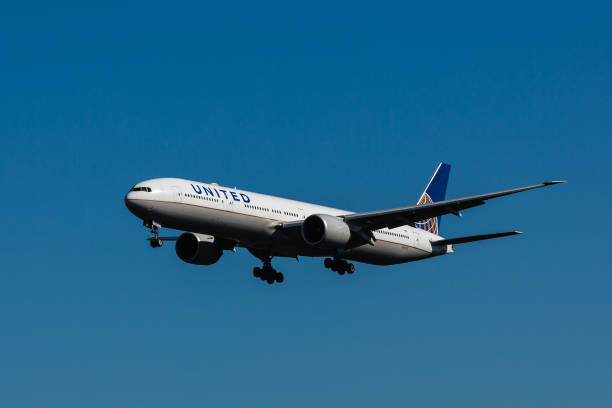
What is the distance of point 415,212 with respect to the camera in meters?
51.3

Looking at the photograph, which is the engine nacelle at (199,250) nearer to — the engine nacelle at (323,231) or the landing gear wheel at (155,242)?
the engine nacelle at (323,231)

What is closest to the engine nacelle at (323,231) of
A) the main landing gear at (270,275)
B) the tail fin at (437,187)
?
the main landing gear at (270,275)

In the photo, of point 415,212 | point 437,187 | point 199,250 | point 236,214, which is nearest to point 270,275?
point 199,250

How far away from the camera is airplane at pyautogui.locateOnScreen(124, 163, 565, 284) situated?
48562 millimetres

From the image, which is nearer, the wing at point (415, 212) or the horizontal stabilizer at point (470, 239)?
the wing at point (415, 212)

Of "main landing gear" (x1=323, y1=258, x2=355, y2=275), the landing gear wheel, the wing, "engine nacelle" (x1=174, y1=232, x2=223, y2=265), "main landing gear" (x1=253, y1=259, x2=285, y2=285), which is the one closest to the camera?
the landing gear wheel

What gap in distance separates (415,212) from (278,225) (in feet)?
24.2

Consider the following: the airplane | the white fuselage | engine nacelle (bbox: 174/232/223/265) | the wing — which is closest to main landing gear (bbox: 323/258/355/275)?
the airplane

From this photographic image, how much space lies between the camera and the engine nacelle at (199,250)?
182 feet

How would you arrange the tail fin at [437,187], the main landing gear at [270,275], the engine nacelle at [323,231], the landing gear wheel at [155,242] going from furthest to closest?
the tail fin at [437,187], the main landing gear at [270,275], the engine nacelle at [323,231], the landing gear wheel at [155,242]

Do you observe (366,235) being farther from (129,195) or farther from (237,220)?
(129,195)

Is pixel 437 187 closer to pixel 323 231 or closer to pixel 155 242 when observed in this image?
pixel 323 231

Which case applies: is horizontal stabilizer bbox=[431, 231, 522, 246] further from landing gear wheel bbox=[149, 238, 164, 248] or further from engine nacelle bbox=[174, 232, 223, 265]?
landing gear wheel bbox=[149, 238, 164, 248]

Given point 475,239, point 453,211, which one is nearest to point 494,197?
point 453,211
